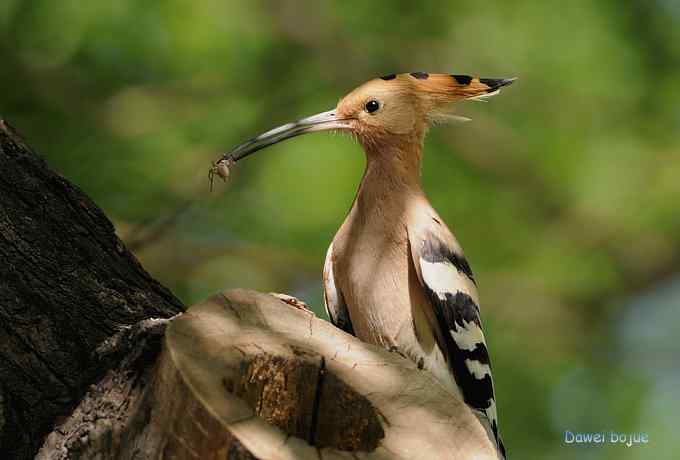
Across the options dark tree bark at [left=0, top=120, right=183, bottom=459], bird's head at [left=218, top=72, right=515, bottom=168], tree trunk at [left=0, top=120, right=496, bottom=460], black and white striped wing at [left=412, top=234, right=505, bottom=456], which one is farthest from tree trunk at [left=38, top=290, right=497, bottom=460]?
bird's head at [left=218, top=72, right=515, bottom=168]

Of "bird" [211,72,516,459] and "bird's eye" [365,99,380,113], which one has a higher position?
Result: "bird's eye" [365,99,380,113]

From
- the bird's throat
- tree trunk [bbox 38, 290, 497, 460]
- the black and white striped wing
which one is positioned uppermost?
the bird's throat

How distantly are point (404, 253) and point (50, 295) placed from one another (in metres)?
0.71

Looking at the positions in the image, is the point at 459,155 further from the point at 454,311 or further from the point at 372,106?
the point at 454,311

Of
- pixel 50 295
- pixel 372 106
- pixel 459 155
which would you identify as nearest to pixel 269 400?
pixel 50 295

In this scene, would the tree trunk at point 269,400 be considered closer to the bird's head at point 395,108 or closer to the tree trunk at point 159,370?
the tree trunk at point 159,370

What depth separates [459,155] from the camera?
291cm

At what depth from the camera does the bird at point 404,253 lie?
1.79 meters

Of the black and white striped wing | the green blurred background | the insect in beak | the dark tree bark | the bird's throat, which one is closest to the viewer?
the dark tree bark

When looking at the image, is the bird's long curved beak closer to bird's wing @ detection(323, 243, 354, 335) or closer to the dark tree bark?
bird's wing @ detection(323, 243, 354, 335)

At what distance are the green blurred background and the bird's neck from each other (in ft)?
2.43

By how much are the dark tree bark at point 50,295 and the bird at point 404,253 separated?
0.41 meters

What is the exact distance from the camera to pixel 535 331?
2857mm

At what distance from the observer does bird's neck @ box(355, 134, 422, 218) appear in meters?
1.90
